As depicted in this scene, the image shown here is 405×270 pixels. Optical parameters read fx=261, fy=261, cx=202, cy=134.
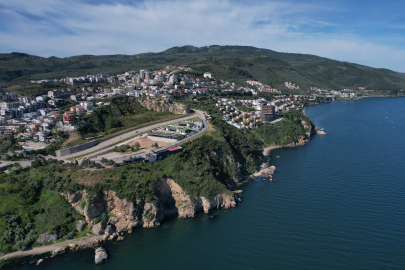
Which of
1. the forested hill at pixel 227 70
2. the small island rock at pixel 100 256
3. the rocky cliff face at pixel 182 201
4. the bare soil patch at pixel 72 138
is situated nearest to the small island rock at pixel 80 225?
the small island rock at pixel 100 256

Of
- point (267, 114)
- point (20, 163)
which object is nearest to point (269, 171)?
point (267, 114)

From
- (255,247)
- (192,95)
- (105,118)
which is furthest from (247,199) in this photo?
(192,95)

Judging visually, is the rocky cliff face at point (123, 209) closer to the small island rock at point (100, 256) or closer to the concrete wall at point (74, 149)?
the small island rock at point (100, 256)

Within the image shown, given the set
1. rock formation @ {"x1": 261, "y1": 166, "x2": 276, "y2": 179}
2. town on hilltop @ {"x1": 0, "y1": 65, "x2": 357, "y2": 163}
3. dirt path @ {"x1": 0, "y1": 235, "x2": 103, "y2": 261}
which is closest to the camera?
dirt path @ {"x1": 0, "y1": 235, "x2": 103, "y2": 261}

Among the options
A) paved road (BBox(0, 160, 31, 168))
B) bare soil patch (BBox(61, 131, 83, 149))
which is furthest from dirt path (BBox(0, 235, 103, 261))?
bare soil patch (BBox(61, 131, 83, 149))

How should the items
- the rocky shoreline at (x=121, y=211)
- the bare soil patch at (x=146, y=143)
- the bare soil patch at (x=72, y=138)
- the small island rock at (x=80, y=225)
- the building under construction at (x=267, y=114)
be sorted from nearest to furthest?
1. the rocky shoreline at (x=121, y=211)
2. the small island rock at (x=80, y=225)
3. the bare soil patch at (x=146, y=143)
4. the bare soil patch at (x=72, y=138)
5. the building under construction at (x=267, y=114)

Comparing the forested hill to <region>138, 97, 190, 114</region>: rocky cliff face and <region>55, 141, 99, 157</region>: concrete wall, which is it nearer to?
<region>138, 97, 190, 114</region>: rocky cliff face
